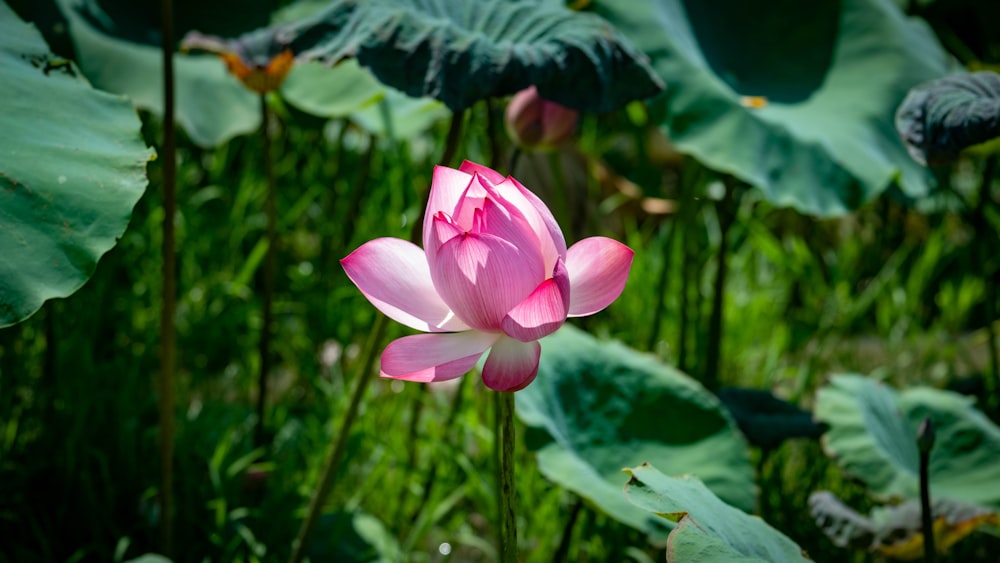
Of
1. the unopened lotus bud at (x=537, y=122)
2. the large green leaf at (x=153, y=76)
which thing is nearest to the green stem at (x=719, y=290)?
the unopened lotus bud at (x=537, y=122)

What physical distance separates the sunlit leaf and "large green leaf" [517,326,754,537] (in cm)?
11

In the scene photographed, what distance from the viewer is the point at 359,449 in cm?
155

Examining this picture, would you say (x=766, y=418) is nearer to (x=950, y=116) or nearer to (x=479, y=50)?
(x=950, y=116)

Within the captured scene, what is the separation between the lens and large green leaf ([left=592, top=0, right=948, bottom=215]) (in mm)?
1447

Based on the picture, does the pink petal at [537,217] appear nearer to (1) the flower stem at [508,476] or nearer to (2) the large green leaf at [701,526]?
(1) the flower stem at [508,476]

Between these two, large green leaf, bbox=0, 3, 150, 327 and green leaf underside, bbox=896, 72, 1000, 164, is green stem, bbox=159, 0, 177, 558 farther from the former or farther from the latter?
green leaf underside, bbox=896, 72, 1000, 164

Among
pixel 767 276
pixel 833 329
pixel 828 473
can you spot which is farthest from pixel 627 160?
pixel 828 473

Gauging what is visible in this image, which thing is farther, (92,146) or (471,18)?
(471,18)

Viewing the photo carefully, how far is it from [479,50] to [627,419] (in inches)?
20.1

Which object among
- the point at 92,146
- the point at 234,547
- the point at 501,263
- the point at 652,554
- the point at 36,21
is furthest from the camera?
the point at 36,21

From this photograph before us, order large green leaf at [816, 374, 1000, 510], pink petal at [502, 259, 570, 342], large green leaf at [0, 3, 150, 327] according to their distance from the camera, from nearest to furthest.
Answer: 1. pink petal at [502, 259, 570, 342]
2. large green leaf at [0, 3, 150, 327]
3. large green leaf at [816, 374, 1000, 510]

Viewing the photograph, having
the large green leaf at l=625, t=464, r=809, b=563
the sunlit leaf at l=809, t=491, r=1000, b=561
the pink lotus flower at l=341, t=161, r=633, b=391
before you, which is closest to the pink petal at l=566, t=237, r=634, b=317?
the pink lotus flower at l=341, t=161, r=633, b=391

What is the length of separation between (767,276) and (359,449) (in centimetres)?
137

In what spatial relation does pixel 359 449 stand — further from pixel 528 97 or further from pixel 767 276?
pixel 767 276
